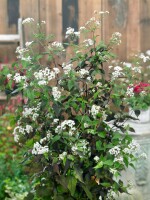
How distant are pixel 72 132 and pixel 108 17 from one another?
8.40 ft

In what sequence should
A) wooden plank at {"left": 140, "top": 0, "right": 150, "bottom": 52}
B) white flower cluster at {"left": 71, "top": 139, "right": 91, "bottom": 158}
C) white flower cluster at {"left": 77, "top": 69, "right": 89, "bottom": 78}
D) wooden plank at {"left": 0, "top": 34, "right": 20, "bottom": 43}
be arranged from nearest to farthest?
1. white flower cluster at {"left": 71, "top": 139, "right": 91, "bottom": 158}
2. white flower cluster at {"left": 77, "top": 69, "right": 89, "bottom": 78}
3. wooden plank at {"left": 140, "top": 0, "right": 150, "bottom": 52}
4. wooden plank at {"left": 0, "top": 34, "right": 20, "bottom": 43}

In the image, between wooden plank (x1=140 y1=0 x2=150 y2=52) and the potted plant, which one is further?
wooden plank (x1=140 y1=0 x2=150 y2=52)

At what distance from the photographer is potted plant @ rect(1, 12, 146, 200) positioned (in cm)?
304

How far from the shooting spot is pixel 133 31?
5406mm

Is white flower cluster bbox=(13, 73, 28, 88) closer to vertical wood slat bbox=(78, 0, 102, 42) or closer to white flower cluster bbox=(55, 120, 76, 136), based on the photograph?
white flower cluster bbox=(55, 120, 76, 136)

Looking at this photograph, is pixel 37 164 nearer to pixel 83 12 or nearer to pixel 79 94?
pixel 79 94

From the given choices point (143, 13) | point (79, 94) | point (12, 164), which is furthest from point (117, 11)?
point (79, 94)

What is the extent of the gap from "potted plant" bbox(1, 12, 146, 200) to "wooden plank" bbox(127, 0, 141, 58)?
83.0 inches

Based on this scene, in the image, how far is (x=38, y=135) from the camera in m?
3.34

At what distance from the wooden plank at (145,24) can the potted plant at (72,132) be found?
2.15m

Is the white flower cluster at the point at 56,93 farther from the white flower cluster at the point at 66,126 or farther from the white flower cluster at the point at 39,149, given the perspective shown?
the white flower cluster at the point at 39,149

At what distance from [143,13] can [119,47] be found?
0.39 meters

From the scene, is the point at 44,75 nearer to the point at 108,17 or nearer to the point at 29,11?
the point at 108,17

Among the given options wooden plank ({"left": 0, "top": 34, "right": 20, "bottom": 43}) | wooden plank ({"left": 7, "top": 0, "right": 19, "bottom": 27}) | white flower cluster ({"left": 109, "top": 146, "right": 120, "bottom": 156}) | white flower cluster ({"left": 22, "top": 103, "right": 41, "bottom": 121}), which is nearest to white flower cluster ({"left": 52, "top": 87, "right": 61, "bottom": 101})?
white flower cluster ({"left": 22, "top": 103, "right": 41, "bottom": 121})
